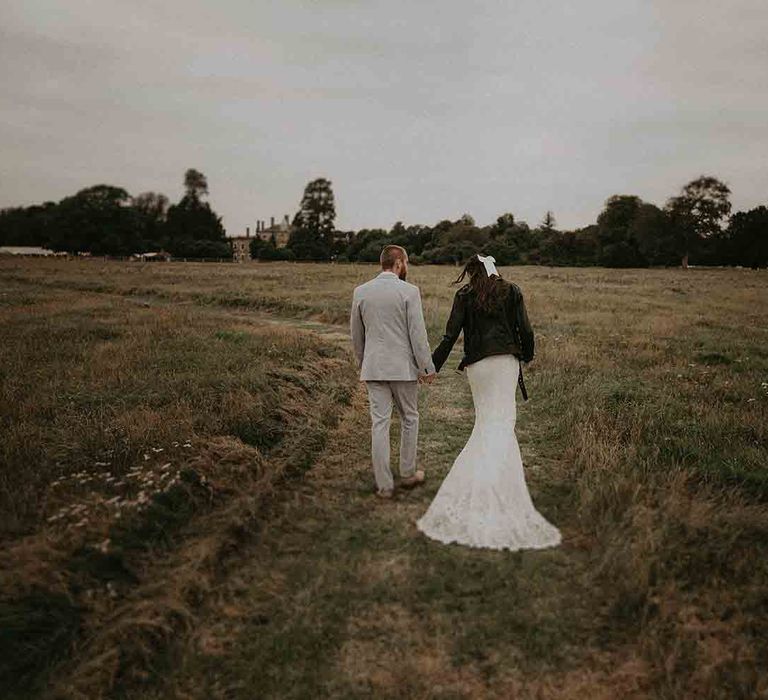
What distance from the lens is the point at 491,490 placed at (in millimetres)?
5055

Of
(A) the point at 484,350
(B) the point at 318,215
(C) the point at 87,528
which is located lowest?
(C) the point at 87,528

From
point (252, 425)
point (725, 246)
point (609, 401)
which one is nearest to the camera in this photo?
point (252, 425)

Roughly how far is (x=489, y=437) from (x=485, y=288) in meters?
1.55

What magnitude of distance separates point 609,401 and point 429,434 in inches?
127

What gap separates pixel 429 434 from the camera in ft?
25.3

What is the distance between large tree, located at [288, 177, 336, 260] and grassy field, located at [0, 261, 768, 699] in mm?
92271

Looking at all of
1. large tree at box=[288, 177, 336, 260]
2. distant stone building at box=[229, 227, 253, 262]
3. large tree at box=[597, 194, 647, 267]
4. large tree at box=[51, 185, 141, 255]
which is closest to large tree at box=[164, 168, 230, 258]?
large tree at box=[51, 185, 141, 255]

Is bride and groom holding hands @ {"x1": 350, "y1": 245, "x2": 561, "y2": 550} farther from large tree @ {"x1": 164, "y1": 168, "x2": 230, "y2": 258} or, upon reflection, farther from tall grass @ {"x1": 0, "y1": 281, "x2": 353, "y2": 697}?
large tree @ {"x1": 164, "y1": 168, "x2": 230, "y2": 258}

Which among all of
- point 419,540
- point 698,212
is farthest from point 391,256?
point 698,212

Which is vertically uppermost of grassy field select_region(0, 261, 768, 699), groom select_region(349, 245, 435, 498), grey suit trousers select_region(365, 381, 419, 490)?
groom select_region(349, 245, 435, 498)

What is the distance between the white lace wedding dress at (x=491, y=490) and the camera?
15.5ft

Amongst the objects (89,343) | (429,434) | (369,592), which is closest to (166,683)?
(369,592)

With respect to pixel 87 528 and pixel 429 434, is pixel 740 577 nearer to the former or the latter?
pixel 429 434

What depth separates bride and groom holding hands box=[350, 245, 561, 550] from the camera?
5.23 m
